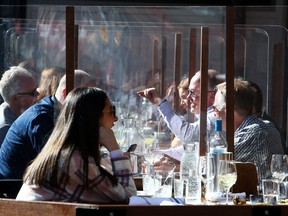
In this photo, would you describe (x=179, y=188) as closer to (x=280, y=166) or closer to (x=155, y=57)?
(x=280, y=166)

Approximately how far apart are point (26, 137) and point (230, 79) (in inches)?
47.4

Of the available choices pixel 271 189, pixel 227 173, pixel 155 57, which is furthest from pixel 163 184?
pixel 155 57

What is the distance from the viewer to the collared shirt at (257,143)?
6.36m

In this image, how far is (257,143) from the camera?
6.46 m

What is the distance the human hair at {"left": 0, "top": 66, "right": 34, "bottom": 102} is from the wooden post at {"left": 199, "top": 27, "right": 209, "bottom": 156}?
1.13 m

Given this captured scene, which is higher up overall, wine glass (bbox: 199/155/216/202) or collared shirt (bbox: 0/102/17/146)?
collared shirt (bbox: 0/102/17/146)

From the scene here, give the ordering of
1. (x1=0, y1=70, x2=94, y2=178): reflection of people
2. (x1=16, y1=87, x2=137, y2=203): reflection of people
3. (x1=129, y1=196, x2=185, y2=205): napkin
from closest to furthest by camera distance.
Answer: (x1=16, y1=87, x2=137, y2=203): reflection of people
(x1=129, y1=196, x2=185, y2=205): napkin
(x1=0, y1=70, x2=94, y2=178): reflection of people

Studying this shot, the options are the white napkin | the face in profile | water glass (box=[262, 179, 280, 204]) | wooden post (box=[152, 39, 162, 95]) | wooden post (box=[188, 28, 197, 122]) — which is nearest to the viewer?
the face in profile

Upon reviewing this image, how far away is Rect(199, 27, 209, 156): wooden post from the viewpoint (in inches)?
243

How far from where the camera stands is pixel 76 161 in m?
5.01

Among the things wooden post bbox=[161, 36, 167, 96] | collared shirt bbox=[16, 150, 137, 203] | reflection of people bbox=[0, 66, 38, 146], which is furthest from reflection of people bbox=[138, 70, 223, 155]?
collared shirt bbox=[16, 150, 137, 203]

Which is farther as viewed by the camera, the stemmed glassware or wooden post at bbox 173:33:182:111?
wooden post at bbox 173:33:182:111

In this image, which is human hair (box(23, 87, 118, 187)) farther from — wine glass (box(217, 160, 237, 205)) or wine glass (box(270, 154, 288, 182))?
wine glass (box(270, 154, 288, 182))

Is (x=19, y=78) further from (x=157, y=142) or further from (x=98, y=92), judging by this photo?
(x=98, y=92)
